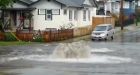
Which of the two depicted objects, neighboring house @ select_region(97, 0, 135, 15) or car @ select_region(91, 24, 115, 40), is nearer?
car @ select_region(91, 24, 115, 40)

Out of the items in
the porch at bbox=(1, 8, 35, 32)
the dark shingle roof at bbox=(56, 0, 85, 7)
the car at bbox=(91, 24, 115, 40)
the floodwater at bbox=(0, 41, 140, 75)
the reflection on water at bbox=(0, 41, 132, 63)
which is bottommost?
the floodwater at bbox=(0, 41, 140, 75)

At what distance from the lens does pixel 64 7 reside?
201ft

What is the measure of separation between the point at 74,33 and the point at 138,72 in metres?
34.9

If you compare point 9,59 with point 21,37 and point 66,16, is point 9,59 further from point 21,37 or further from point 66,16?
point 66,16

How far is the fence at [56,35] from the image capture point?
5266 cm

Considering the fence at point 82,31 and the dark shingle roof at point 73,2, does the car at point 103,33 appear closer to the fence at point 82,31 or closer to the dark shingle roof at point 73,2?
the fence at point 82,31

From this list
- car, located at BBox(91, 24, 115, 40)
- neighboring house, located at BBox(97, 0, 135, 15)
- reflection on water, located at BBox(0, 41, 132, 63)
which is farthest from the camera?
neighboring house, located at BBox(97, 0, 135, 15)

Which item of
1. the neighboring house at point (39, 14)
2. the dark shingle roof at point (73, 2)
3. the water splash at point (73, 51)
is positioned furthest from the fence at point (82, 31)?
the water splash at point (73, 51)

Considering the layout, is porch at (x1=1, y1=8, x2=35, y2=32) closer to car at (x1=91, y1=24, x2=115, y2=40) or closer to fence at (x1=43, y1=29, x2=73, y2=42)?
fence at (x1=43, y1=29, x2=73, y2=42)

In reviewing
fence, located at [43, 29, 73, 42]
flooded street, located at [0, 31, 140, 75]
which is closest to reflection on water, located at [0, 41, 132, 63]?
Result: flooded street, located at [0, 31, 140, 75]

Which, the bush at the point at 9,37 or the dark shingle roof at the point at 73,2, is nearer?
the bush at the point at 9,37

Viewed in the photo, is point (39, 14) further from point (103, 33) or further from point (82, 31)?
point (103, 33)

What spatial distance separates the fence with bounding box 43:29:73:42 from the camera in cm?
5266

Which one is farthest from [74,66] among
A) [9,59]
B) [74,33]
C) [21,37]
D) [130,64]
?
[74,33]
